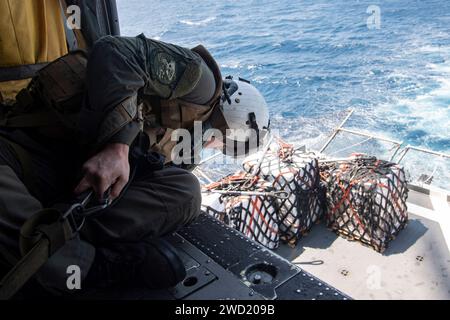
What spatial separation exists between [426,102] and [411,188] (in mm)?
12637

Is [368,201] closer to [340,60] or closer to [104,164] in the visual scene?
[104,164]

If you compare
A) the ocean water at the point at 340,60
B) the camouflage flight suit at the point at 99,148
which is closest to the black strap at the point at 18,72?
the camouflage flight suit at the point at 99,148

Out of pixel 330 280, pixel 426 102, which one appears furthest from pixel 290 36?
pixel 330 280

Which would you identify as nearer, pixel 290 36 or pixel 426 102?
pixel 426 102

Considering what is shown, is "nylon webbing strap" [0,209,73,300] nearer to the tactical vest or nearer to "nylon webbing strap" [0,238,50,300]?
"nylon webbing strap" [0,238,50,300]

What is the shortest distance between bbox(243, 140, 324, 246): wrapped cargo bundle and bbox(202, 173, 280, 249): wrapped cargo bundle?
0.53ft

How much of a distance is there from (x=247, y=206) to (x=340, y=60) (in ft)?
72.0

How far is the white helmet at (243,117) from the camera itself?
117 inches

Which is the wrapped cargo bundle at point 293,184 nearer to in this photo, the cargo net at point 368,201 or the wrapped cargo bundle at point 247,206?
the wrapped cargo bundle at point 247,206

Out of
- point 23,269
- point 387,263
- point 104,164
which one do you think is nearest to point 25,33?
point 104,164

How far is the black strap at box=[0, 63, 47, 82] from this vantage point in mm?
2293

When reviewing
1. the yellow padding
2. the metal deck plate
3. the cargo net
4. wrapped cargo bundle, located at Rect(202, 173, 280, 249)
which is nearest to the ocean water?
the cargo net

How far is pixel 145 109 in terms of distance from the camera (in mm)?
2438
